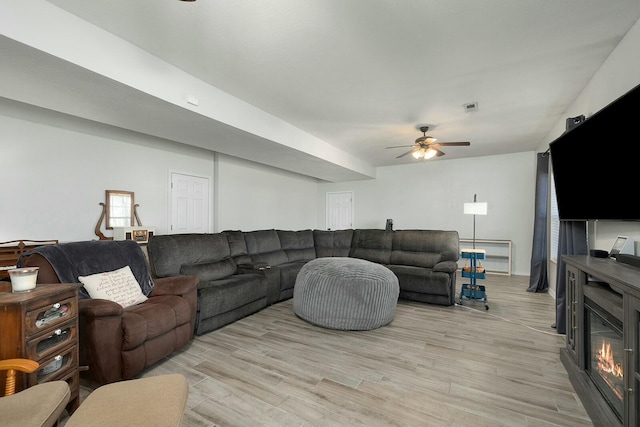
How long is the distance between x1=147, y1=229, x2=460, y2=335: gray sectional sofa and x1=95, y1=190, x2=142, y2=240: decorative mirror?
1.54 m

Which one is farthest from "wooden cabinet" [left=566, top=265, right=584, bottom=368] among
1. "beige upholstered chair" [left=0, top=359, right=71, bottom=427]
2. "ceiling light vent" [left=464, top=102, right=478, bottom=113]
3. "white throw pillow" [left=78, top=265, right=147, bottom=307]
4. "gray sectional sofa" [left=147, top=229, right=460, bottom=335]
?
"white throw pillow" [left=78, top=265, right=147, bottom=307]

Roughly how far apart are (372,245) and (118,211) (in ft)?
14.0

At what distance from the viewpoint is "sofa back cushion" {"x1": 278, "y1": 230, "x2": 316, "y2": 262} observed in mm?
5344

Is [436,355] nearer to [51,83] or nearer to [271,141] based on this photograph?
[271,141]

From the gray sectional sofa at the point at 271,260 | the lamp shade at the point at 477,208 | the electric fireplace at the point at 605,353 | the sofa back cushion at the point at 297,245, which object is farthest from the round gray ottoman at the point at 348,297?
the lamp shade at the point at 477,208

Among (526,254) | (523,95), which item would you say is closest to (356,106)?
(523,95)

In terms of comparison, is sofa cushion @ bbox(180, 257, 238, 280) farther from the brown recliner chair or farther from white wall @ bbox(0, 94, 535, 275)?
white wall @ bbox(0, 94, 535, 275)

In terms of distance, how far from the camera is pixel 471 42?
238cm

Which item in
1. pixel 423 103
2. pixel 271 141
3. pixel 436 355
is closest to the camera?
pixel 436 355

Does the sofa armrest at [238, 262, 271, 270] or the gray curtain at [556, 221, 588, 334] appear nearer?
the gray curtain at [556, 221, 588, 334]

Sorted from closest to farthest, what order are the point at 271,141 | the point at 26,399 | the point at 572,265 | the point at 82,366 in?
the point at 26,399, the point at 82,366, the point at 572,265, the point at 271,141

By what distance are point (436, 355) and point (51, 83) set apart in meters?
4.02

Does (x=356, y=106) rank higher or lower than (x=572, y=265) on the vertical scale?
higher

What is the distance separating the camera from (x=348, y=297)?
3170 mm
